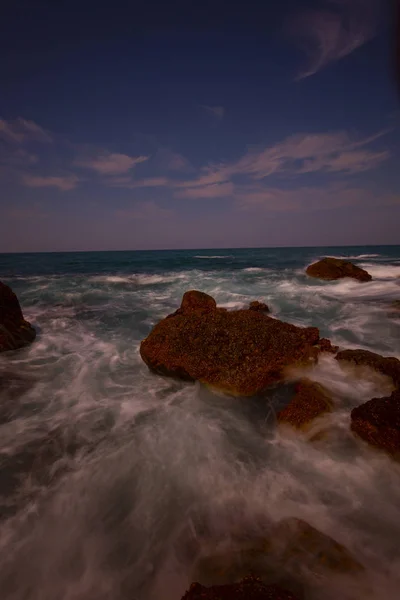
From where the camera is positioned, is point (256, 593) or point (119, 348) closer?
point (256, 593)

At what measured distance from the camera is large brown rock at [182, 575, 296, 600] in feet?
6.86

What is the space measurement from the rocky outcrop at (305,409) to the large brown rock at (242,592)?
2413 mm

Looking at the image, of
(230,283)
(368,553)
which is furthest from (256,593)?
(230,283)

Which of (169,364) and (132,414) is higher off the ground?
(169,364)

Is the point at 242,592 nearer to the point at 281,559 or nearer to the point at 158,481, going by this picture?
the point at 281,559

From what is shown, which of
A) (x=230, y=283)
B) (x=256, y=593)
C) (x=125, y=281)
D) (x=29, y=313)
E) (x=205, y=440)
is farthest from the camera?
(x=125, y=281)

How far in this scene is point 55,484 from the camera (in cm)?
365

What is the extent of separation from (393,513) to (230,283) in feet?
60.9

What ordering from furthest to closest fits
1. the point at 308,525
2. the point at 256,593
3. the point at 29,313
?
the point at 29,313, the point at 308,525, the point at 256,593

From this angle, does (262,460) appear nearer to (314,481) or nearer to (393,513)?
(314,481)

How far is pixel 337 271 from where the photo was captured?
1988cm

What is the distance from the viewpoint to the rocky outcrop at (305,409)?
439 centimetres

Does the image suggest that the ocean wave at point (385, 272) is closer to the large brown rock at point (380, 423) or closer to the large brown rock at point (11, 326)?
the large brown rock at point (380, 423)

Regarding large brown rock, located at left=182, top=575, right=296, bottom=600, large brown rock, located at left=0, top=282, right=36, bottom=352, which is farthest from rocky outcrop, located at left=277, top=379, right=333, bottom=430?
large brown rock, located at left=0, top=282, right=36, bottom=352
